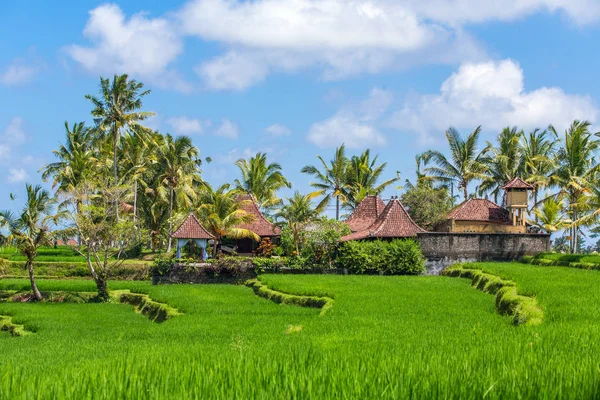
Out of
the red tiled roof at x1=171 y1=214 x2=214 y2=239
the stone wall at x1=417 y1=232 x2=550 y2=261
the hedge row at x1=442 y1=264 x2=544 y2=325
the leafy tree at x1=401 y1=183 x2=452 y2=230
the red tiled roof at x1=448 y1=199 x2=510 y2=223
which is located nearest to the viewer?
the hedge row at x1=442 y1=264 x2=544 y2=325

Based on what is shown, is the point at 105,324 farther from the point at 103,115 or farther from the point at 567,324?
the point at 103,115

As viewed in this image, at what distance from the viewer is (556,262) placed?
24188 mm

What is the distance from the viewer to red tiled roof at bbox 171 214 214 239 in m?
30.5

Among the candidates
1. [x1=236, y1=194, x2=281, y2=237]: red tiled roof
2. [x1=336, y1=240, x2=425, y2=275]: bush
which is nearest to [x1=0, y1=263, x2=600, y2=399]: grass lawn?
[x1=336, y1=240, x2=425, y2=275]: bush

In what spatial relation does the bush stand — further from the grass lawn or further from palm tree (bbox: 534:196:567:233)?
palm tree (bbox: 534:196:567:233)

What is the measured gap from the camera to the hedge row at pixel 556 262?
22.7 m

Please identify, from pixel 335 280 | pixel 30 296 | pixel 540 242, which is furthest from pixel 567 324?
pixel 30 296

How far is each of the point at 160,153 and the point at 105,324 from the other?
75.9 ft

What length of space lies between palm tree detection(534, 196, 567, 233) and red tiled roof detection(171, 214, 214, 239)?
16.4m

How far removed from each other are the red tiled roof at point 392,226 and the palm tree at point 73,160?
51.6ft

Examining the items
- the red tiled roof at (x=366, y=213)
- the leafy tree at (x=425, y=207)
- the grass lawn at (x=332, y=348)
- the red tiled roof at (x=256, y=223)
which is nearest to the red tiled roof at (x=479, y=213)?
the leafy tree at (x=425, y=207)

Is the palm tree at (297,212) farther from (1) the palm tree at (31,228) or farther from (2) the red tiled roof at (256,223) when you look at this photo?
(1) the palm tree at (31,228)

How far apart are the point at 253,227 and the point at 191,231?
3867mm

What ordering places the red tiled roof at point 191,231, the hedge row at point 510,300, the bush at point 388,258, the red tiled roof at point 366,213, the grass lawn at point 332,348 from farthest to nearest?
the red tiled roof at point 366,213
the red tiled roof at point 191,231
the bush at point 388,258
the hedge row at point 510,300
the grass lawn at point 332,348
